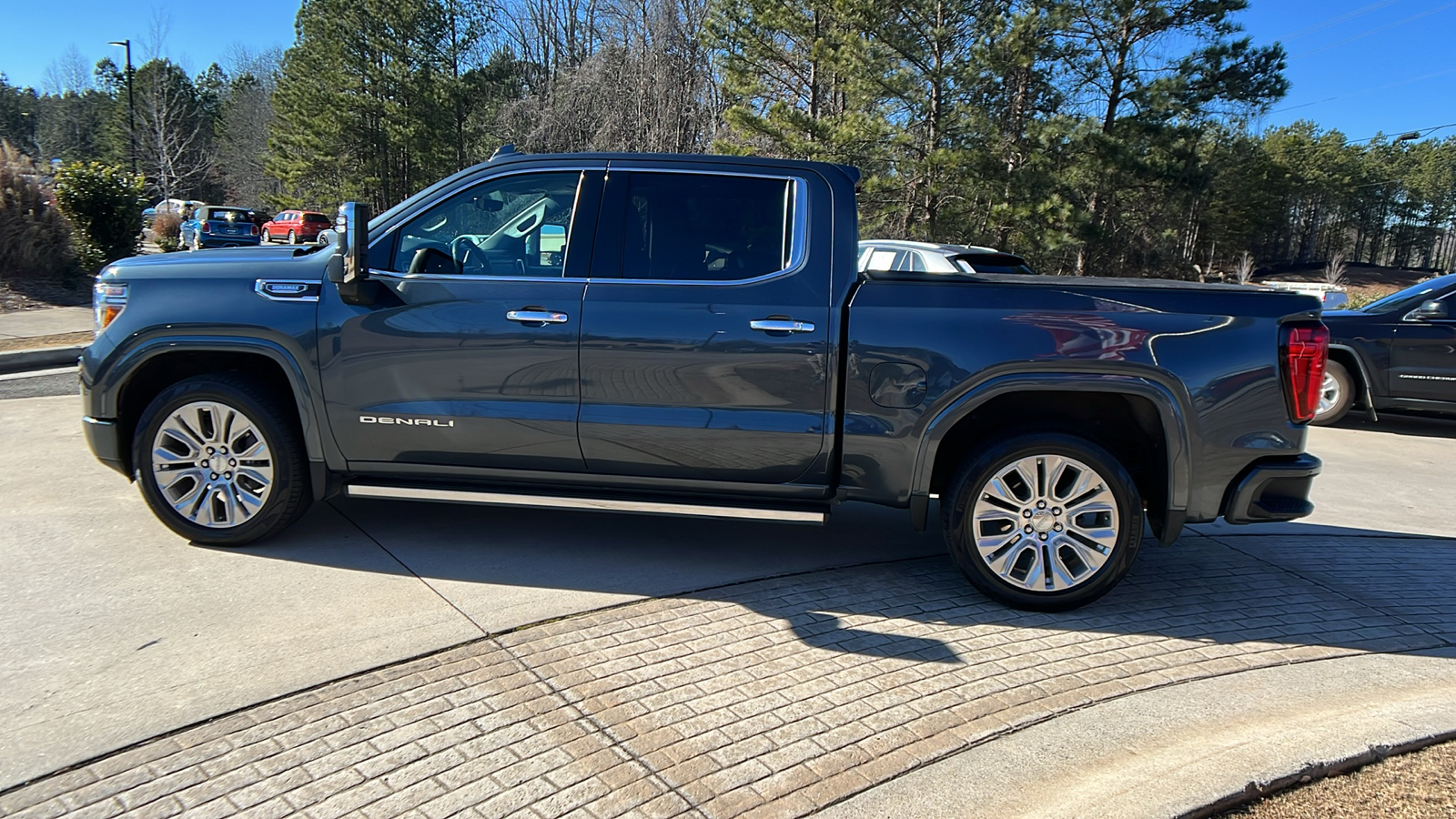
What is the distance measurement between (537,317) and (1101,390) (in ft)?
8.43

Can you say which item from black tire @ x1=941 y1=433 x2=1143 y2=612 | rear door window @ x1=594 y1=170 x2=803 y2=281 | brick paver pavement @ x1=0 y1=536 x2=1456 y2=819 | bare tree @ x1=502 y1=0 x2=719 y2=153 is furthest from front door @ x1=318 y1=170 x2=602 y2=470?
bare tree @ x1=502 y1=0 x2=719 y2=153

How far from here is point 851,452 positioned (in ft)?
14.2

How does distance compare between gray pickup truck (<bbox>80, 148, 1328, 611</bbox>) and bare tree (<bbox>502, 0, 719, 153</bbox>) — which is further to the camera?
bare tree (<bbox>502, 0, 719, 153</bbox>)

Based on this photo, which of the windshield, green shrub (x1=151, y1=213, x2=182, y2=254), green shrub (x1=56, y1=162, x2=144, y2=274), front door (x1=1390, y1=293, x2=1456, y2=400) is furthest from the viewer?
green shrub (x1=151, y1=213, x2=182, y2=254)

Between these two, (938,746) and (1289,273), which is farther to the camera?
(1289,273)

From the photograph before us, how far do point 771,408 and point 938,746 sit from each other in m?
1.71

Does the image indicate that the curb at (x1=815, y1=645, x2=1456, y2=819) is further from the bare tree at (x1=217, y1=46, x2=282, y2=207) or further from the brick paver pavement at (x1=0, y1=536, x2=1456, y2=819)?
the bare tree at (x1=217, y1=46, x2=282, y2=207)

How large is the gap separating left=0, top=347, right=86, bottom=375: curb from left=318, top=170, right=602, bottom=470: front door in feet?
25.1

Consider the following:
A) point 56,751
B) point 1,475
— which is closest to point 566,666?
point 56,751

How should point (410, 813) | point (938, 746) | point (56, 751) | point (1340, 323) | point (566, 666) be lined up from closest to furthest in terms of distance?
point (410, 813), point (56, 751), point (938, 746), point (566, 666), point (1340, 323)

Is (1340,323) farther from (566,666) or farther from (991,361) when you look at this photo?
(566,666)

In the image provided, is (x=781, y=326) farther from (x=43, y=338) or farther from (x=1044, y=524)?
(x=43, y=338)

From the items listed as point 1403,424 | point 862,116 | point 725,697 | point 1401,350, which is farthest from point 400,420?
point 862,116

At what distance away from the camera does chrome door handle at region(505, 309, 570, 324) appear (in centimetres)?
434
